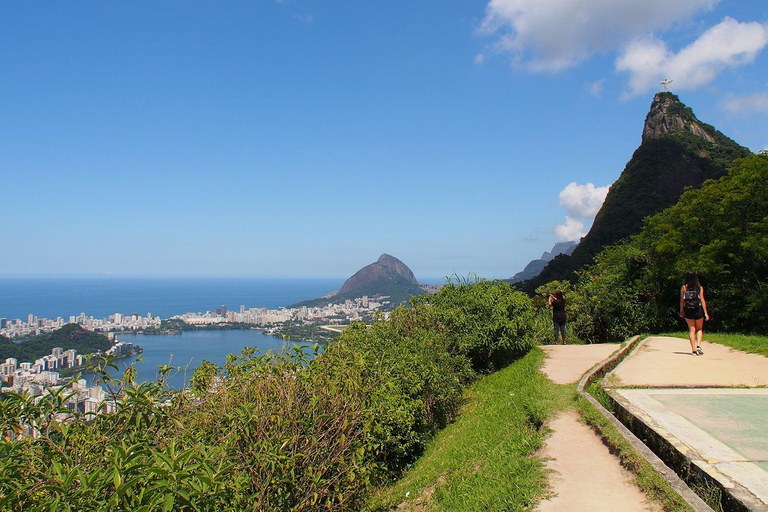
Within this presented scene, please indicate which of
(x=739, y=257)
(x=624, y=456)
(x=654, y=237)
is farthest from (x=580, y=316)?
(x=624, y=456)

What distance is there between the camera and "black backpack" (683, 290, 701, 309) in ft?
28.7

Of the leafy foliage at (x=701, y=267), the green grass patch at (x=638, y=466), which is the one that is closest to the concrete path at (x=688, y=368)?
the green grass patch at (x=638, y=466)

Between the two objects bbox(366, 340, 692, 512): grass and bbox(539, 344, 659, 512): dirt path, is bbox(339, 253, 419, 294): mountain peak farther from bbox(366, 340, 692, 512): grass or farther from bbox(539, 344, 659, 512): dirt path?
bbox(539, 344, 659, 512): dirt path

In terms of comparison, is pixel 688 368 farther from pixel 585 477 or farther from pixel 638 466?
pixel 585 477

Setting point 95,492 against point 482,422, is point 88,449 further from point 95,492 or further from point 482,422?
point 482,422

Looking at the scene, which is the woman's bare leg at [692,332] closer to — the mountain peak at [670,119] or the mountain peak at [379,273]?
the mountain peak at [379,273]

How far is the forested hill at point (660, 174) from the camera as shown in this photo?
5284 centimetres

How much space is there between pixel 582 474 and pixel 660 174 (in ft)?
224

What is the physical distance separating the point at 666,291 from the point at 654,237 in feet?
6.86

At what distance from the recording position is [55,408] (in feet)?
9.84

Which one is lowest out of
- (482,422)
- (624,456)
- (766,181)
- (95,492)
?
(482,422)

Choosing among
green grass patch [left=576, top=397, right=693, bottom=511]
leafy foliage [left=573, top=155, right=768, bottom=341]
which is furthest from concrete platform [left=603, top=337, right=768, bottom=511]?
leafy foliage [left=573, top=155, right=768, bottom=341]

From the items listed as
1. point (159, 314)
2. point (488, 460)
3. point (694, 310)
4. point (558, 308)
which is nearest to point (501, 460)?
point (488, 460)

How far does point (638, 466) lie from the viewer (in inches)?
158
